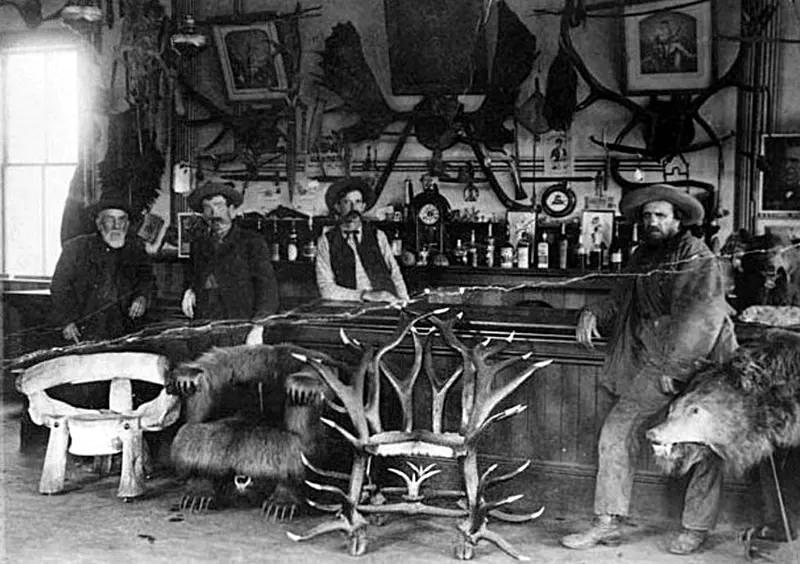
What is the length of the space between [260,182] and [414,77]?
987mm

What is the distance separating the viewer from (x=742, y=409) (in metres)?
3.35

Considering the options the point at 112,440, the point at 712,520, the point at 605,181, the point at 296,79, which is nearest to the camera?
the point at 712,520

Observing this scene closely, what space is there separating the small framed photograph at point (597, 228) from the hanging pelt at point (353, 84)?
1.17 m

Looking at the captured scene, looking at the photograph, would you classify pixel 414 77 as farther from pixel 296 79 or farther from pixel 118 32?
pixel 118 32

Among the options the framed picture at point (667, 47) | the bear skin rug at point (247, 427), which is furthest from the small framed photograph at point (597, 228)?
the bear skin rug at point (247, 427)

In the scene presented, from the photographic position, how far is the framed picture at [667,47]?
4.01 m

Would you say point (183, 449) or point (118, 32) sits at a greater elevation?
point (118, 32)

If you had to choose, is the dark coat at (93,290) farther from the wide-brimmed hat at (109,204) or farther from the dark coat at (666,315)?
the dark coat at (666,315)

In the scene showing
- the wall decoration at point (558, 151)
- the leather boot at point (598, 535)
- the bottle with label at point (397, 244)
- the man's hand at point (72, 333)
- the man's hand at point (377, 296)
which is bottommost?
the leather boot at point (598, 535)

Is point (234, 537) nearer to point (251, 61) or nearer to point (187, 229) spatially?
point (187, 229)

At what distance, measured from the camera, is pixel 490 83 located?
4.74 m

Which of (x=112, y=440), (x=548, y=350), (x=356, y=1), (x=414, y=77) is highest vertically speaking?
(x=356, y=1)

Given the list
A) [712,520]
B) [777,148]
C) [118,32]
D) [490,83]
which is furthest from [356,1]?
[712,520]

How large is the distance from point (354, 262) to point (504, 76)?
124cm
